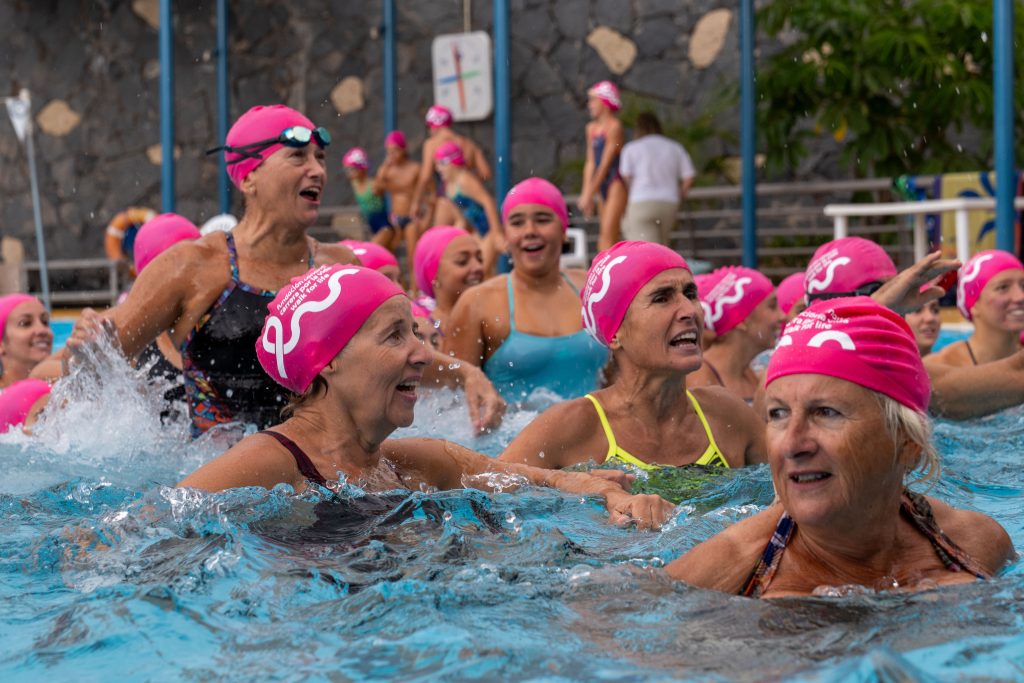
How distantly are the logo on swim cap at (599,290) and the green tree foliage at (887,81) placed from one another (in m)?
10.0

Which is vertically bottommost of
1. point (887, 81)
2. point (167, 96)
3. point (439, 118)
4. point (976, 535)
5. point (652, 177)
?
point (976, 535)

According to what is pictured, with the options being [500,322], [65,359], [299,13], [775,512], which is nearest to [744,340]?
[500,322]

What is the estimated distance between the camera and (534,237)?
701 centimetres

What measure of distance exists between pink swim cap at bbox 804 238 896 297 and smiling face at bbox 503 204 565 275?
1453 mm

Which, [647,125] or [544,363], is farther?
[647,125]

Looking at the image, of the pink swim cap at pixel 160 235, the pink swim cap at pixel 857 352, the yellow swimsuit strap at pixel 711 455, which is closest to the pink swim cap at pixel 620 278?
the yellow swimsuit strap at pixel 711 455

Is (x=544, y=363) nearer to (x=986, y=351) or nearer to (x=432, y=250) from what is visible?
(x=432, y=250)

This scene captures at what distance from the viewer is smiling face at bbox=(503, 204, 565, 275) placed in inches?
276

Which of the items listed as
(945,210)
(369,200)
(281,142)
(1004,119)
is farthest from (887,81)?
(281,142)

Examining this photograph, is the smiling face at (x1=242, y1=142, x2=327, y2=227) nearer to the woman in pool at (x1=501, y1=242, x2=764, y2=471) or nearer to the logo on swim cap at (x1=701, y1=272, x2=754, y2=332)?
the woman in pool at (x1=501, y1=242, x2=764, y2=471)

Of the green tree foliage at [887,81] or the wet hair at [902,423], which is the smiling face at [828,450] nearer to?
the wet hair at [902,423]

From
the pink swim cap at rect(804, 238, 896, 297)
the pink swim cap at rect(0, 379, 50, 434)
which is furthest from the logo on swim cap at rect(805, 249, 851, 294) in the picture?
the pink swim cap at rect(0, 379, 50, 434)

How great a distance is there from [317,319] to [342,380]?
0.20 meters

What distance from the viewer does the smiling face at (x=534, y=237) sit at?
7012 millimetres
